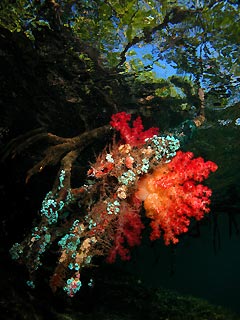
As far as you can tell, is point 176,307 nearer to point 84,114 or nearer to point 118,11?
point 84,114

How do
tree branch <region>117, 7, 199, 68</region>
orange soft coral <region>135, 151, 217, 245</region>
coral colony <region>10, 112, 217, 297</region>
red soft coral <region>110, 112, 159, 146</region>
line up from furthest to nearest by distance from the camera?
tree branch <region>117, 7, 199, 68</region> < red soft coral <region>110, 112, 159, 146</region> < orange soft coral <region>135, 151, 217, 245</region> < coral colony <region>10, 112, 217, 297</region>

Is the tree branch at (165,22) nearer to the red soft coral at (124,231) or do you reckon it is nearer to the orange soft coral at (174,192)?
the orange soft coral at (174,192)

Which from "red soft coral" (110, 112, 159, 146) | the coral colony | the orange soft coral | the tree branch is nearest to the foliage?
the tree branch

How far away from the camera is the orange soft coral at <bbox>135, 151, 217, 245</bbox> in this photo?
17.4 ft

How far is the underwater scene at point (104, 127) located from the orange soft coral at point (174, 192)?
Answer: 0.07ft

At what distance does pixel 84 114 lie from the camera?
9.28m

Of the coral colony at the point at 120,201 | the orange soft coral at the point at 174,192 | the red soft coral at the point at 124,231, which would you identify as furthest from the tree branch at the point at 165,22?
the red soft coral at the point at 124,231

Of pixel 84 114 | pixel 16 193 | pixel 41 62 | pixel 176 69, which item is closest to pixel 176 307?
pixel 16 193

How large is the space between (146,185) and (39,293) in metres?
5.08

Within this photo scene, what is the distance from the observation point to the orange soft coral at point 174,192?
5.29 meters

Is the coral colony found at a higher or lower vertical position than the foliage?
lower

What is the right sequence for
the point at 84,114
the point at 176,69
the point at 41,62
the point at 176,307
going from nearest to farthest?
the point at 41,62 → the point at 176,69 → the point at 84,114 → the point at 176,307

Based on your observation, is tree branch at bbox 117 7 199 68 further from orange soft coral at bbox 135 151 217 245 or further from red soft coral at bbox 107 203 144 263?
red soft coral at bbox 107 203 144 263

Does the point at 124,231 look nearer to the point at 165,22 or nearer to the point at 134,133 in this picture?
the point at 134,133
